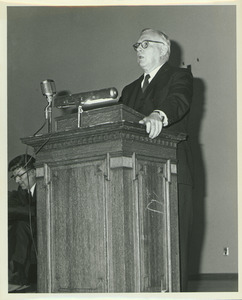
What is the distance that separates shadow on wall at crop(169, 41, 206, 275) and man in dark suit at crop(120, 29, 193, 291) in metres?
1.87

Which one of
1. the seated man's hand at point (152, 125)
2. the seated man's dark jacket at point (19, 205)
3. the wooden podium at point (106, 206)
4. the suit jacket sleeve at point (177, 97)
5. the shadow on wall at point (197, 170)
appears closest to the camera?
the wooden podium at point (106, 206)

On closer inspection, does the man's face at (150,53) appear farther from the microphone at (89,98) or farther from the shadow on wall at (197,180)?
the shadow on wall at (197,180)

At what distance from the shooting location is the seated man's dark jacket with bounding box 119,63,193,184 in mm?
2916

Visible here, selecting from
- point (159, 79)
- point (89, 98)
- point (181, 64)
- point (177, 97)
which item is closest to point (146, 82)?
point (159, 79)

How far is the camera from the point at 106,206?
8.18ft

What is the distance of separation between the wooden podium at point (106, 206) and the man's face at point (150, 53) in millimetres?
556

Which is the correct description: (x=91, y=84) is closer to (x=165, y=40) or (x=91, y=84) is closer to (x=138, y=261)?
(x=165, y=40)

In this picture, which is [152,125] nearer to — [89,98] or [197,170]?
[89,98]

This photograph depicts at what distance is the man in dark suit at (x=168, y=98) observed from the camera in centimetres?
288

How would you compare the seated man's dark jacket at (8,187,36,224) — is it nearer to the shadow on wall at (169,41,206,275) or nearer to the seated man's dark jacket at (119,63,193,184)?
the seated man's dark jacket at (119,63,193,184)

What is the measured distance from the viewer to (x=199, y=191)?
5.02m

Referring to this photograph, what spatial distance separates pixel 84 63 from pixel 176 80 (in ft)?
7.47

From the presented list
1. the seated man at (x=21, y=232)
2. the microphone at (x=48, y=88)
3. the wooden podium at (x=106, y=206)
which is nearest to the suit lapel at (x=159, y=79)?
the wooden podium at (x=106, y=206)

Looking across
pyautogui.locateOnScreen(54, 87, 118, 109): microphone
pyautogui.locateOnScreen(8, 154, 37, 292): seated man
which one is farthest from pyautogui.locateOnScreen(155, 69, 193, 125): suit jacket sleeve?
pyautogui.locateOnScreen(8, 154, 37, 292): seated man
